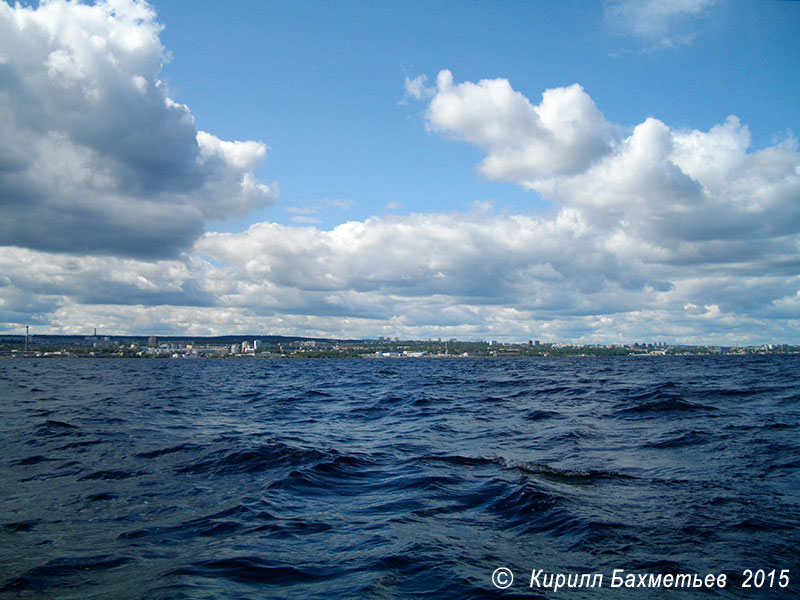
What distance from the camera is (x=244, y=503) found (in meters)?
11.0

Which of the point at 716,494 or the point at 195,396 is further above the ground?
the point at 716,494

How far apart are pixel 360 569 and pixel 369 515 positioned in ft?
8.89

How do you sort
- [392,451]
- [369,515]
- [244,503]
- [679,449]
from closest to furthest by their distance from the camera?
[369,515], [244,503], [679,449], [392,451]

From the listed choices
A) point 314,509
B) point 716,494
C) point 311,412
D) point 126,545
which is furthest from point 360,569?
point 311,412

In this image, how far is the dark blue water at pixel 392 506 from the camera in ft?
23.9

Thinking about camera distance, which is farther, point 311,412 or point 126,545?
point 311,412

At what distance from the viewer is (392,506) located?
10648mm

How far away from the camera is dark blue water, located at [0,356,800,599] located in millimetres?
7285

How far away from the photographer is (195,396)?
1455 inches

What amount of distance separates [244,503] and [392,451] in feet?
21.1

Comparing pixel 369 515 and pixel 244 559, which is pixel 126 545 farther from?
pixel 369 515

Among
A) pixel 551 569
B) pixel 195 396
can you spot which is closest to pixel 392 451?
pixel 551 569

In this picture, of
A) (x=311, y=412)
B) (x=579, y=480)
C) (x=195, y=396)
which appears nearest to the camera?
(x=579, y=480)

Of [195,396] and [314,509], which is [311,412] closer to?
[195,396]
